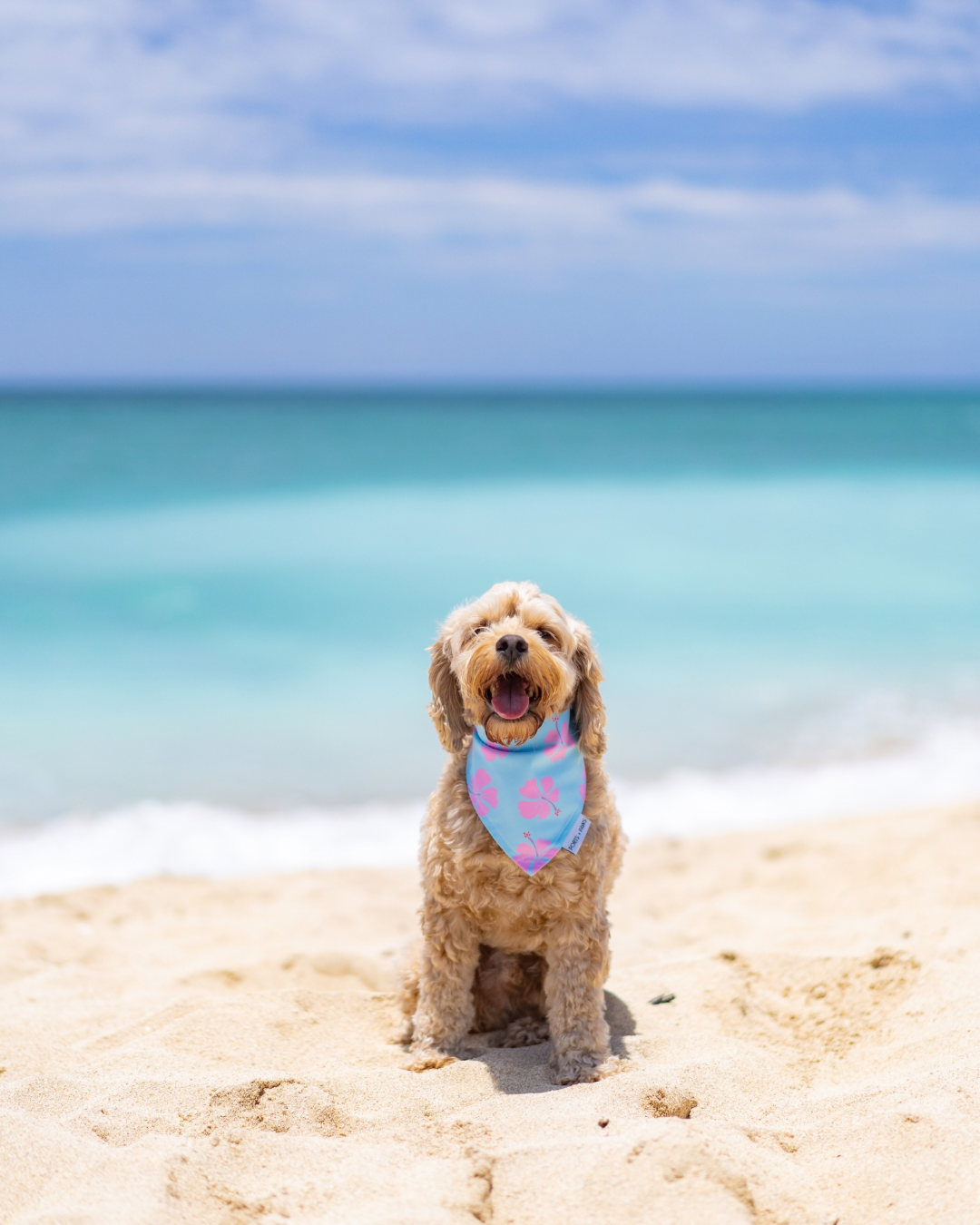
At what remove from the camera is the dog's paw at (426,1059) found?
4.05 meters

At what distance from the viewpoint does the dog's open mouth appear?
4.05 meters

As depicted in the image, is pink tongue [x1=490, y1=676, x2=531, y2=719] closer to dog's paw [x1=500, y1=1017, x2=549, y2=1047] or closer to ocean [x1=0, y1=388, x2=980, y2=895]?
dog's paw [x1=500, y1=1017, x2=549, y2=1047]

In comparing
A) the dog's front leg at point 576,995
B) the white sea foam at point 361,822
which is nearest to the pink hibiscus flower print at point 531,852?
the dog's front leg at point 576,995

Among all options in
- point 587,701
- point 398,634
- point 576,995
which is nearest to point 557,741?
point 587,701

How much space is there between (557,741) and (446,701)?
1.50ft

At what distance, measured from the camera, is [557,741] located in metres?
4.19

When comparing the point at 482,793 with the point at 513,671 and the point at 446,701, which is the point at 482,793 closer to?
the point at 446,701

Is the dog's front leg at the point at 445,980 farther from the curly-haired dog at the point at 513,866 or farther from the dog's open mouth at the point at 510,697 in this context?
the dog's open mouth at the point at 510,697

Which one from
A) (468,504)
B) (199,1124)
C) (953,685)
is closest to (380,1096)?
→ (199,1124)

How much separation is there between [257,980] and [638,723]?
5.37 metres

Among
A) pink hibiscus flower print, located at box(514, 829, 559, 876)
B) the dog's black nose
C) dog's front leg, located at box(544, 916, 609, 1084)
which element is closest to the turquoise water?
dog's front leg, located at box(544, 916, 609, 1084)

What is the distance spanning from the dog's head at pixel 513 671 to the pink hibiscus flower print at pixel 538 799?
18 centimetres

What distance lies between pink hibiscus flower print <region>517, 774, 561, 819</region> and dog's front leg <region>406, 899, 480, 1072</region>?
0.54m

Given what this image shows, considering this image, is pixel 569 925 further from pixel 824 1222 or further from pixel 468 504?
pixel 468 504
